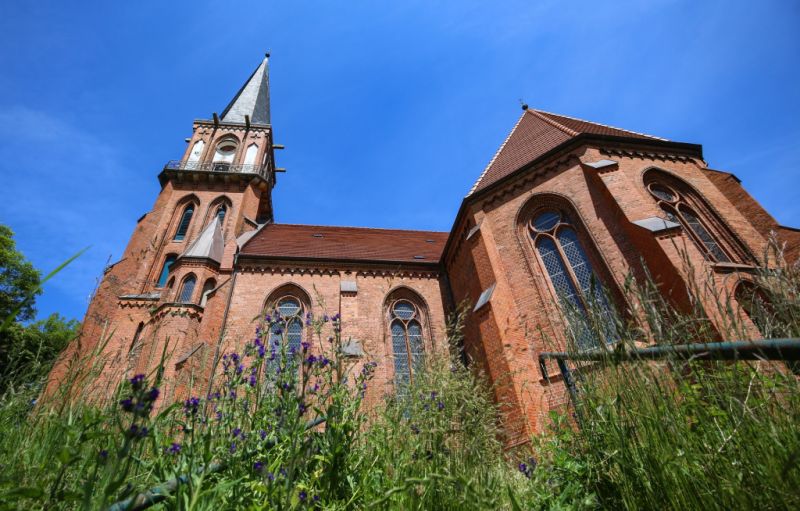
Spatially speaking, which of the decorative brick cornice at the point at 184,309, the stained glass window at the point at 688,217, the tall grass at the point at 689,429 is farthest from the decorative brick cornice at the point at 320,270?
the tall grass at the point at 689,429

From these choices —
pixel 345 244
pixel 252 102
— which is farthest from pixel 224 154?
pixel 345 244

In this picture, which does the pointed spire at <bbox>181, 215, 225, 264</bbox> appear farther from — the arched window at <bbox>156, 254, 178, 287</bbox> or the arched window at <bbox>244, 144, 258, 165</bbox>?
the arched window at <bbox>244, 144, 258, 165</bbox>

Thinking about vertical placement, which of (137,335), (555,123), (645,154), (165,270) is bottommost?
(137,335)

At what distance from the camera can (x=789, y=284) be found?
2.33 m

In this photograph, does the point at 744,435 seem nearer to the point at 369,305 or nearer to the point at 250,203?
the point at 369,305

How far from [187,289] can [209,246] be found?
7.01 ft

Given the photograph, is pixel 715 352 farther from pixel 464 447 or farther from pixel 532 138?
pixel 532 138

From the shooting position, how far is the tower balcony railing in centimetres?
1945

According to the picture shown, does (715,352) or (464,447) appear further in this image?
(464,447)

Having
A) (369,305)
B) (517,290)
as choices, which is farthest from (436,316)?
(517,290)

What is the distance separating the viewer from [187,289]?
499 inches

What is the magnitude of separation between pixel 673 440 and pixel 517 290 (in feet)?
26.9

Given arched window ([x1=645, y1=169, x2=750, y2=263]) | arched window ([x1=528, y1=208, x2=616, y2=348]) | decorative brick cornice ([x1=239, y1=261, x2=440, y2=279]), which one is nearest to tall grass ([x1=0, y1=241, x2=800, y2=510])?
arched window ([x1=528, y1=208, x2=616, y2=348])

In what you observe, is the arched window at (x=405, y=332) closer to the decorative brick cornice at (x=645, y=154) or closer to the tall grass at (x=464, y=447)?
the decorative brick cornice at (x=645, y=154)
